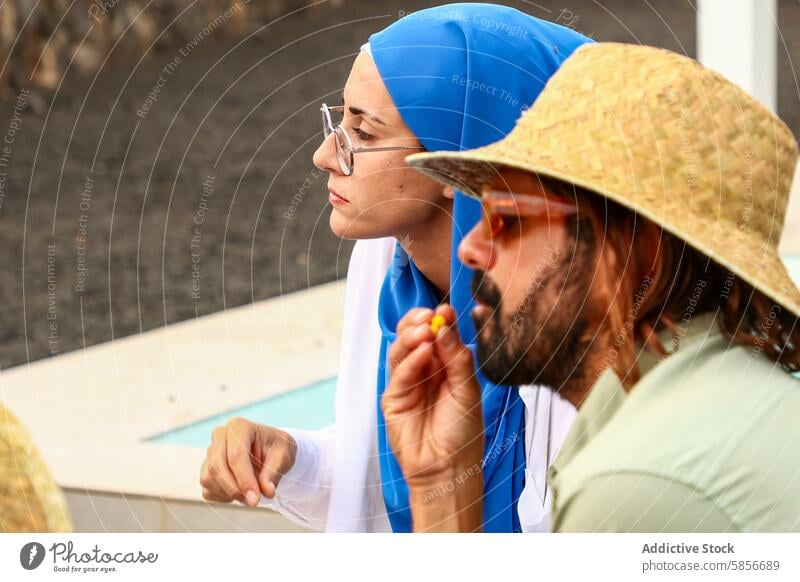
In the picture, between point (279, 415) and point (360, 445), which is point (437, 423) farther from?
point (279, 415)

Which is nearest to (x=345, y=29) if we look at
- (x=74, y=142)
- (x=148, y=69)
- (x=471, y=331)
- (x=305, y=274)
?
(x=148, y=69)

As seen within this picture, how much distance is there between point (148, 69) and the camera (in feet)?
21.8

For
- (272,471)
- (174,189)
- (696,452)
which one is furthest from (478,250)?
(174,189)

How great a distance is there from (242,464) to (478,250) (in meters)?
0.44

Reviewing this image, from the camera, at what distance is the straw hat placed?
1163 millimetres

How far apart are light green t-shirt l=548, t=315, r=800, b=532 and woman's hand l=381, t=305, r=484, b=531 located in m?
0.11

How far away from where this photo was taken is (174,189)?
538 centimetres

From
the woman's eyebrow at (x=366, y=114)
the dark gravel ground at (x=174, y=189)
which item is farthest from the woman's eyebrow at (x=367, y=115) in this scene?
the dark gravel ground at (x=174, y=189)

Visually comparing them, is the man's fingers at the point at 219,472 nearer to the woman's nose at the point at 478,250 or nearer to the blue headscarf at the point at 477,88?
the blue headscarf at the point at 477,88

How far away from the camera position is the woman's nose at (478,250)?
1218mm

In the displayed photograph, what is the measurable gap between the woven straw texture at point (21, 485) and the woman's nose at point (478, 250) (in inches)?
19.0
